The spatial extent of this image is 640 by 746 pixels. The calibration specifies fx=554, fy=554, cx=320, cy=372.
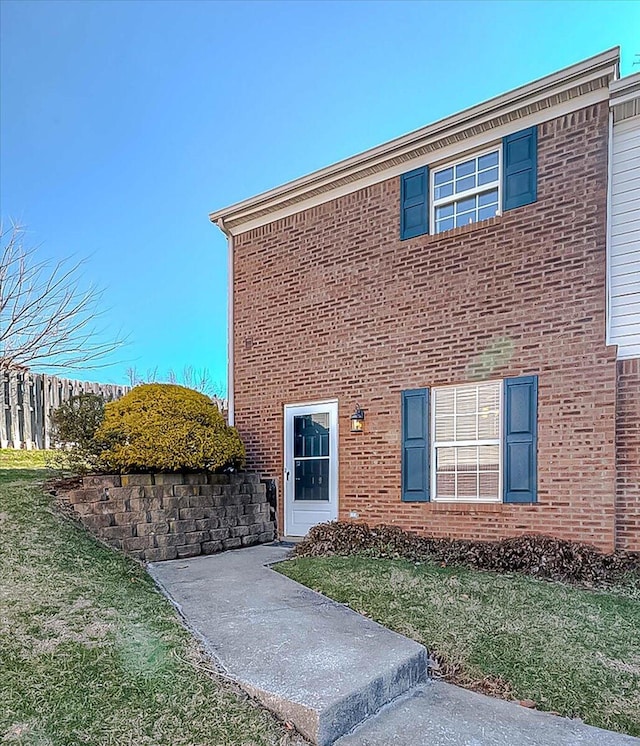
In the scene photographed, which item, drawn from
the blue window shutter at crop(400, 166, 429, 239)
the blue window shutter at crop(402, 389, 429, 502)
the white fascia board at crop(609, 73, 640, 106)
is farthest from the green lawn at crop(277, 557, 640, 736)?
the white fascia board at crop(609, 73, 640, 106)

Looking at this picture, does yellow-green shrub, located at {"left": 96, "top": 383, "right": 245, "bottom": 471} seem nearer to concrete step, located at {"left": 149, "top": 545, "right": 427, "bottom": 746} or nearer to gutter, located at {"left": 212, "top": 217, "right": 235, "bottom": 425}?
gutter, located at {"left": 212, "top": 217, "right": 235, "bottom": 425}

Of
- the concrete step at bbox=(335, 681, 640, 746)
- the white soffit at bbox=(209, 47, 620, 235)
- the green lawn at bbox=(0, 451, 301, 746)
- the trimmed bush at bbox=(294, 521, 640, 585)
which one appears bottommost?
the trimmed bush at bbox=(294, 521, 640, 585)

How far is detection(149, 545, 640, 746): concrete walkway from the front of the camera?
294 centimetres

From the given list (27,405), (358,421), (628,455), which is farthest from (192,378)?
(628,455)

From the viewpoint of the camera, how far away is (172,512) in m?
6.93

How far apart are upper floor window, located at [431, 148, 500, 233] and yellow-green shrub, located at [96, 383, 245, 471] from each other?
4.09m

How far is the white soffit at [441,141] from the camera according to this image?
6.32 meters

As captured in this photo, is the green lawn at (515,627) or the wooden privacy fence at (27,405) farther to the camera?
the wooden privacy fence at (27,405)

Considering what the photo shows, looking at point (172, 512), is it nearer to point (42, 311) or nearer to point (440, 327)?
point (440, 327)

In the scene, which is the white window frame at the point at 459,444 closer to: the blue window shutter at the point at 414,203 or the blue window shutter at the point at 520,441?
the blue window shutter at the point at 520,441

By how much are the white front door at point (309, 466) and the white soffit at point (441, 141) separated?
3258 mm

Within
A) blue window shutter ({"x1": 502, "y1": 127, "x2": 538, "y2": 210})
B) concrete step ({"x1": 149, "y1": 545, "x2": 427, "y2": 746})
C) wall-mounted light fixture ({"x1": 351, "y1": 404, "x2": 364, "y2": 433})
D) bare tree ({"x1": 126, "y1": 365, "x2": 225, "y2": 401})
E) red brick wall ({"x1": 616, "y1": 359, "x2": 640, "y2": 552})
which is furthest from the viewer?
bare tree ({"x1": 126, "y1": 365, "x2": 225, "y2": 401})

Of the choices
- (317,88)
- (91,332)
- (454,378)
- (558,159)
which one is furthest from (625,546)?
(317,88)

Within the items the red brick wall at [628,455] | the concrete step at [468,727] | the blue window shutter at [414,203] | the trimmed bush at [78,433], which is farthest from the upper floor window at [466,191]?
the concrete step at [468,727]
